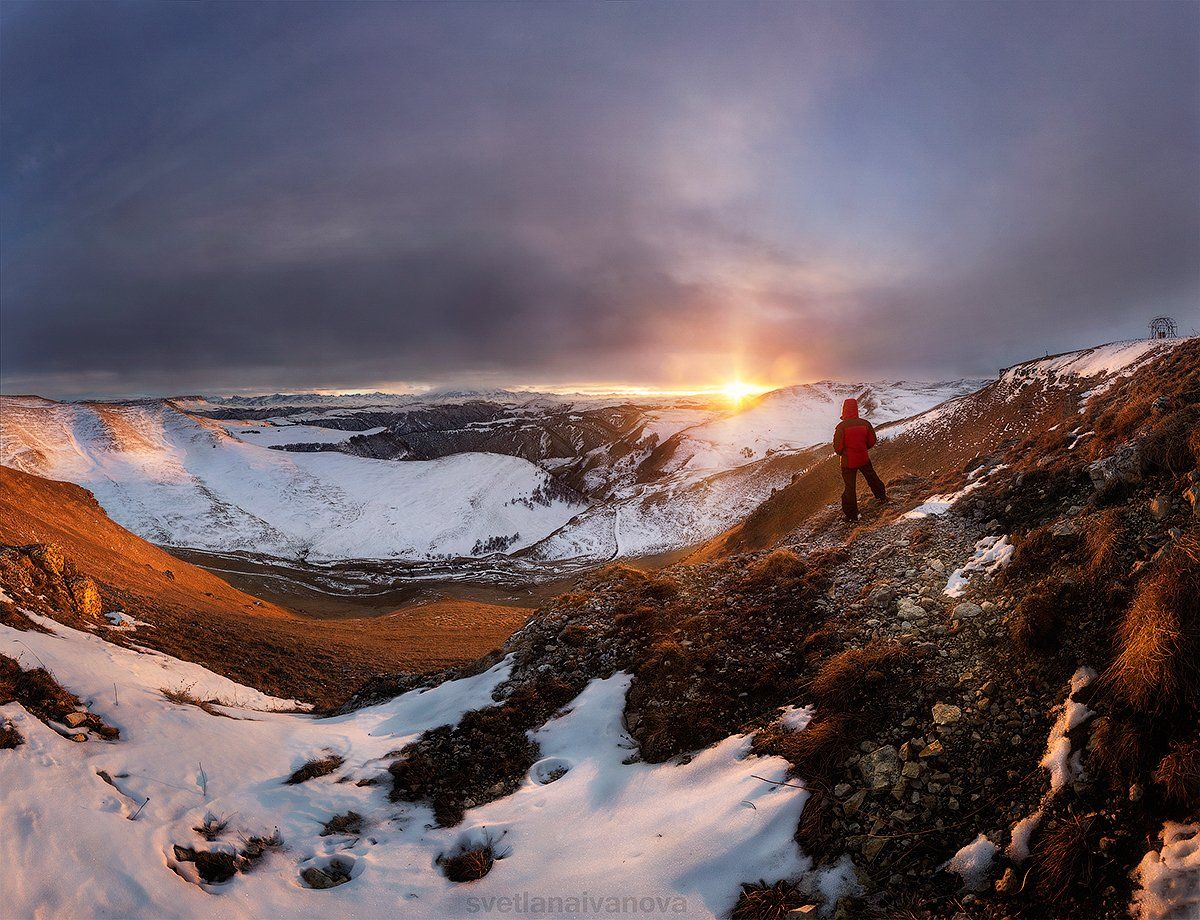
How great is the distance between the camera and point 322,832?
6363mm

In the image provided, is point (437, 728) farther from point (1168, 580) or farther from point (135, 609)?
point (135, 609)

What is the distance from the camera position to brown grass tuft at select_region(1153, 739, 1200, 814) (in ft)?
10.2

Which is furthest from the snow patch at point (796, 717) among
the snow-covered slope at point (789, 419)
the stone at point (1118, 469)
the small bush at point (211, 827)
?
the snow-covered slope at point (789, 419)

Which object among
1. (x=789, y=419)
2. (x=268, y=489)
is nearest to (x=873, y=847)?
(x=268, y=489)

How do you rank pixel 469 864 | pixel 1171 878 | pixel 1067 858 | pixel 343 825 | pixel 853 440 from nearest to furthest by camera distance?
pixel 1171 878 < pixel 1067 858 < pixel 469 864 < pixel 343 825 < pixel 853 440

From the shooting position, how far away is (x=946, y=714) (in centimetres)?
487

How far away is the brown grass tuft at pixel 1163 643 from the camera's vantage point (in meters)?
3.63

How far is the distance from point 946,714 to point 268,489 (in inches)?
3271

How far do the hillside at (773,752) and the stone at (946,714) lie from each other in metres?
0.02

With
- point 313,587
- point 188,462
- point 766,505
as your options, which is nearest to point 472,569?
point 313,587

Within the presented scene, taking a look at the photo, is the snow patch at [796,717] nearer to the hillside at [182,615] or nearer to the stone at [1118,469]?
the stone at [1118,469]

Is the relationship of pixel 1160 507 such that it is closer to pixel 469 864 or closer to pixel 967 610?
pixel 967 610

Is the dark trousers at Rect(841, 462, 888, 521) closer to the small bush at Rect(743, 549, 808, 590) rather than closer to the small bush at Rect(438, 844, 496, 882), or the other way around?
the small bush at Rect(743, 549, 808, 590)

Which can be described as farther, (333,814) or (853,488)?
(853,488)
